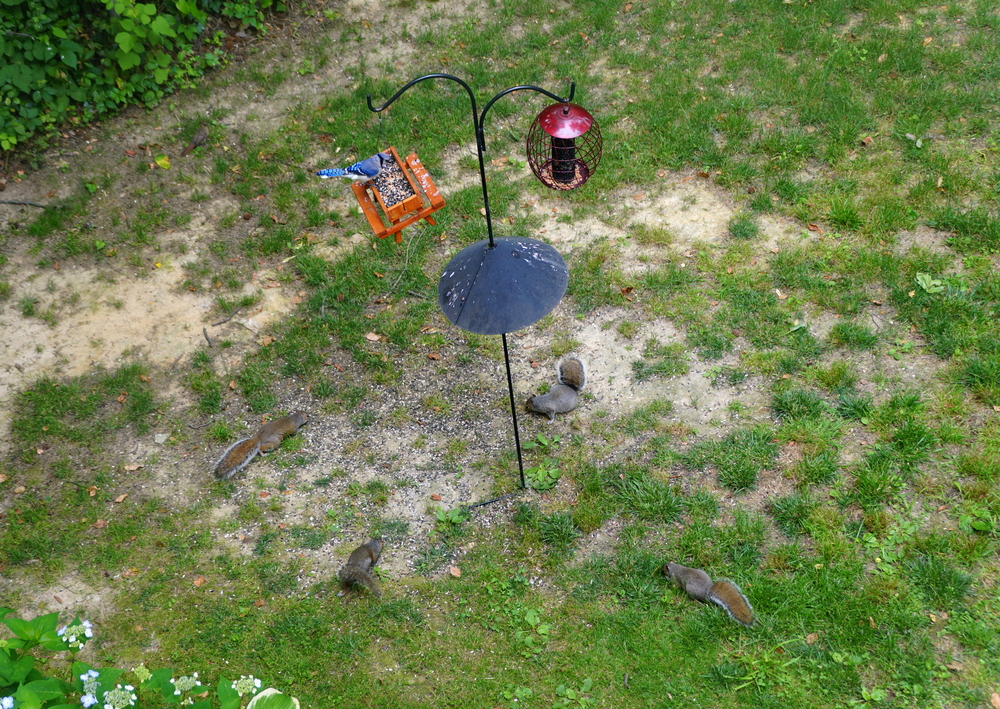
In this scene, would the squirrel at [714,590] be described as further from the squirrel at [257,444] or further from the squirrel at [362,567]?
the squirrel at [257,444]

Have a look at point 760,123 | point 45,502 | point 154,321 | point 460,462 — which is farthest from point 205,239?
point 760,123

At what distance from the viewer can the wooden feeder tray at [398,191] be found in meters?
4.93

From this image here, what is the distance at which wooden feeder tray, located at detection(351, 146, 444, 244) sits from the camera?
493cm

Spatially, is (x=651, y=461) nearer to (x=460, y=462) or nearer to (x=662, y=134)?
(x=460, y=462)

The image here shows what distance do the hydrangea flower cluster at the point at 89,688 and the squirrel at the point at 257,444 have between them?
8.92ft

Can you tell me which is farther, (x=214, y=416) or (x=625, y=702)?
(x=214, y=416)

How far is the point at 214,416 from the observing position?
5965mm

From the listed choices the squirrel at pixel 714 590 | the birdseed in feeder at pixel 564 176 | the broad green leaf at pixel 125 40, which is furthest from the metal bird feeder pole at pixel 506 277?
the broad green leaf at pixel 125 40

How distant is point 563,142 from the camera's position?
15.1 ft

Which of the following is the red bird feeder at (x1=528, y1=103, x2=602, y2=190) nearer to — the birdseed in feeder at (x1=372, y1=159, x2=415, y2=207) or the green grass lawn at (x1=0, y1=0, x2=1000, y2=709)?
the birdseed in feeder at (x1=372, y1=159, x2=415, y2=207)

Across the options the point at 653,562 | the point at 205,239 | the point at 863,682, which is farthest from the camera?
the point at 205,239

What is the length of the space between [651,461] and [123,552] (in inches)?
145

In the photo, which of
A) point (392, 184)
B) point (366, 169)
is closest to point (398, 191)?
point (392, 184)

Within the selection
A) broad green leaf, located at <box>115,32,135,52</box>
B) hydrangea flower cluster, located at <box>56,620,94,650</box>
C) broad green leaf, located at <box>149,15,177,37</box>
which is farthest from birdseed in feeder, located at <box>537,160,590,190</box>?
broad green leaf, located at <box>115,32,135,52</box>
